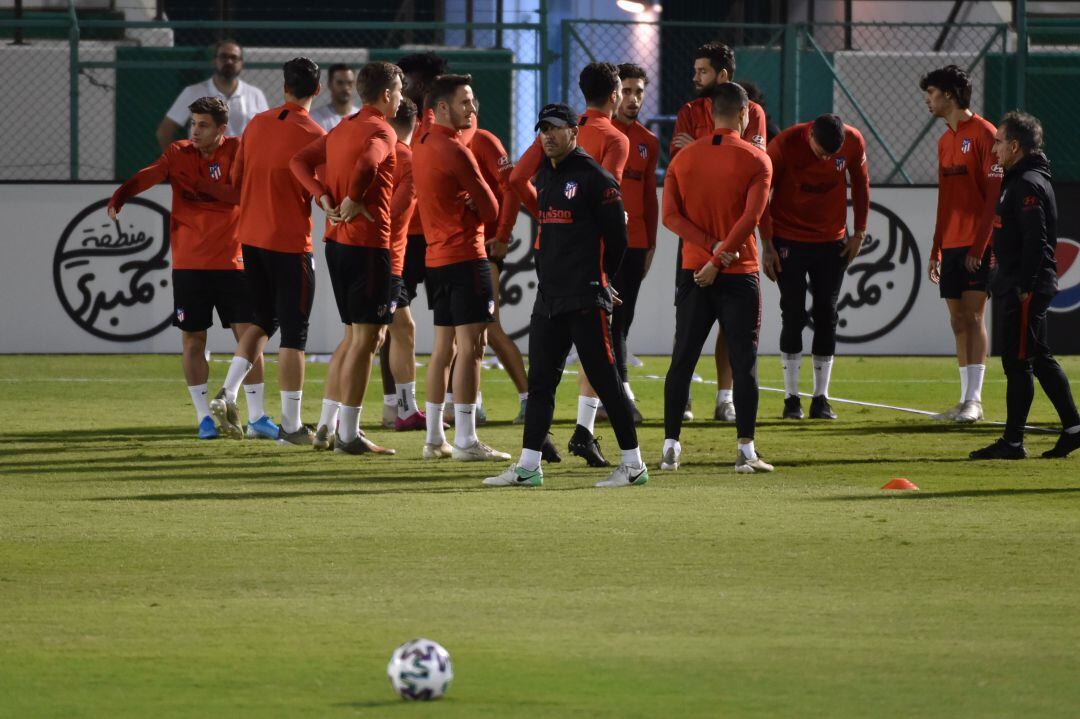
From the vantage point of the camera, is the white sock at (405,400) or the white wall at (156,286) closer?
the white sock at (405,400)

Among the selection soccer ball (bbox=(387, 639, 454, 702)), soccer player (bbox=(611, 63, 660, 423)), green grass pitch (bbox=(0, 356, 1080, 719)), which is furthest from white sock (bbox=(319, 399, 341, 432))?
soccer ball (bbox=(387, 639, 454, 702))

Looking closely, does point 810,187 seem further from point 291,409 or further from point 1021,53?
point 1021,53

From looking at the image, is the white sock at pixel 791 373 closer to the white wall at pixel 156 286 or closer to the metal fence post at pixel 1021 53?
the white wall at pixel 156 286

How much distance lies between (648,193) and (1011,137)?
2.54m

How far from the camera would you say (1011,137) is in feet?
33.6

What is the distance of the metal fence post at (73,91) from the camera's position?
18312 mm

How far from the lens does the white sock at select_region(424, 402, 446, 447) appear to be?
10195 millimetres

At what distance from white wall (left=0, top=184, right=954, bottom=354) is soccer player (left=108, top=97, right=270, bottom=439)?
6.16 m

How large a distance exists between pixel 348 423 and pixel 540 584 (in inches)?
169

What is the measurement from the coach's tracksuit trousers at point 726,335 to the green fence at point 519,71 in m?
8.66

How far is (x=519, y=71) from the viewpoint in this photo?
63.6ft

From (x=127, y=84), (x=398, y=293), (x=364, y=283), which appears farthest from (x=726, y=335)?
(x=127, y=84)

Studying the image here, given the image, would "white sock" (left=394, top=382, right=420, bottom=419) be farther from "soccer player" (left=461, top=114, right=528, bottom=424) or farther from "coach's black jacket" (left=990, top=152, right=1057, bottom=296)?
"coach's black jacket" (left=990, top=152, right=1057, bottom=296)

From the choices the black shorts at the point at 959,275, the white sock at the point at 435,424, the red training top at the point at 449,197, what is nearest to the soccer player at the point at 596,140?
the red training top at the point at 449,197
